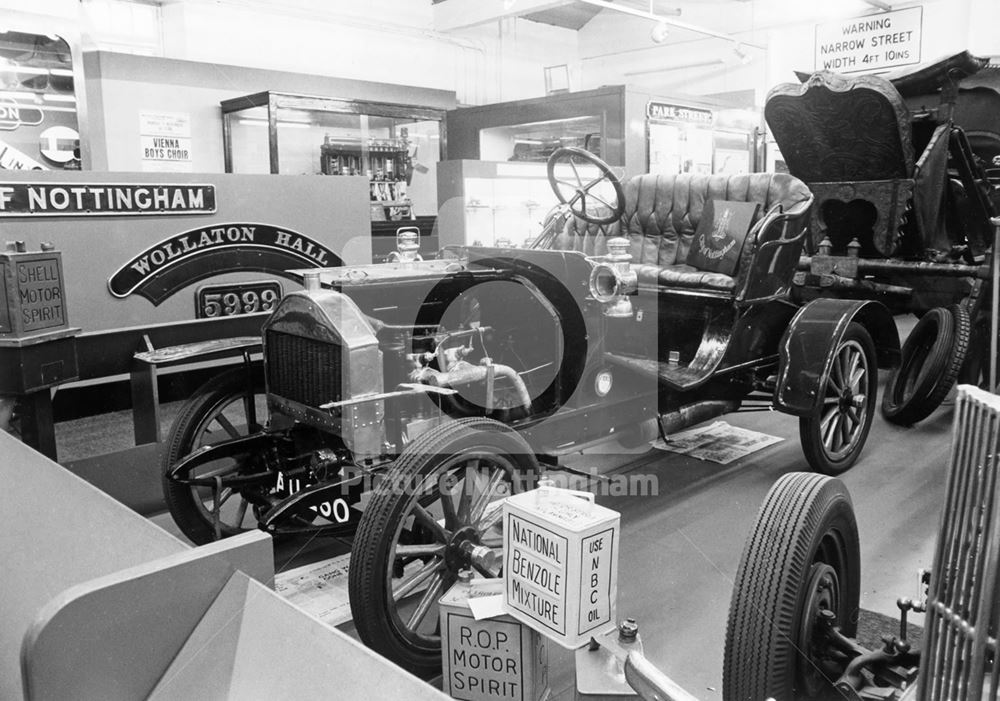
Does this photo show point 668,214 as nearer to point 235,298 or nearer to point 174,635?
point 235,298

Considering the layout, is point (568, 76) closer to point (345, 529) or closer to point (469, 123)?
point (469, 123)

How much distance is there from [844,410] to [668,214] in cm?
135

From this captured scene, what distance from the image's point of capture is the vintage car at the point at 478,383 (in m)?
2.43

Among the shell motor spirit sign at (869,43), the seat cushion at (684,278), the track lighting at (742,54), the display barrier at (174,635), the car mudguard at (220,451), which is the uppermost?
the track lighting at (742,54)

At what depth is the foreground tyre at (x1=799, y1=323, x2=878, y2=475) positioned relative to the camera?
3.85 meters

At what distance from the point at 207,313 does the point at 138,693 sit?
4.01m

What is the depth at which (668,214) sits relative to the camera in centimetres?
446

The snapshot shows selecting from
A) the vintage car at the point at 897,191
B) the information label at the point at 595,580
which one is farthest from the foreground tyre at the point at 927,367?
the information label at the point at 595,580

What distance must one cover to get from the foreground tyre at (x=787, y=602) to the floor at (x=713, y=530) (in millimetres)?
516

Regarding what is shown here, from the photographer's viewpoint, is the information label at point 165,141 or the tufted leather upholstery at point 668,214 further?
the information label at point 165,141

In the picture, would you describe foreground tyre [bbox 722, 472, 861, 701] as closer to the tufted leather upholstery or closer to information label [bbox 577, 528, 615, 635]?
information label [bbox 577, 528, 615, 635]

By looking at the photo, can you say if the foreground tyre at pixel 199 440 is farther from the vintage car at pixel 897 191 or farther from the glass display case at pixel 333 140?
the glass display case at pixel 333 140

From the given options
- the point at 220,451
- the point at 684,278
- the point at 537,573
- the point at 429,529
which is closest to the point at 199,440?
the point at 220,451

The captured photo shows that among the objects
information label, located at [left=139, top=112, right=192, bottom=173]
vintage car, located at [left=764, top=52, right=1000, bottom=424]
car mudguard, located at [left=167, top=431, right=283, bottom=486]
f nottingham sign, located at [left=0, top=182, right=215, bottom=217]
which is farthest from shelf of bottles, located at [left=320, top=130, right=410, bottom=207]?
car mudguard, located at [left=167, top=431, right=283, bottom=486]
